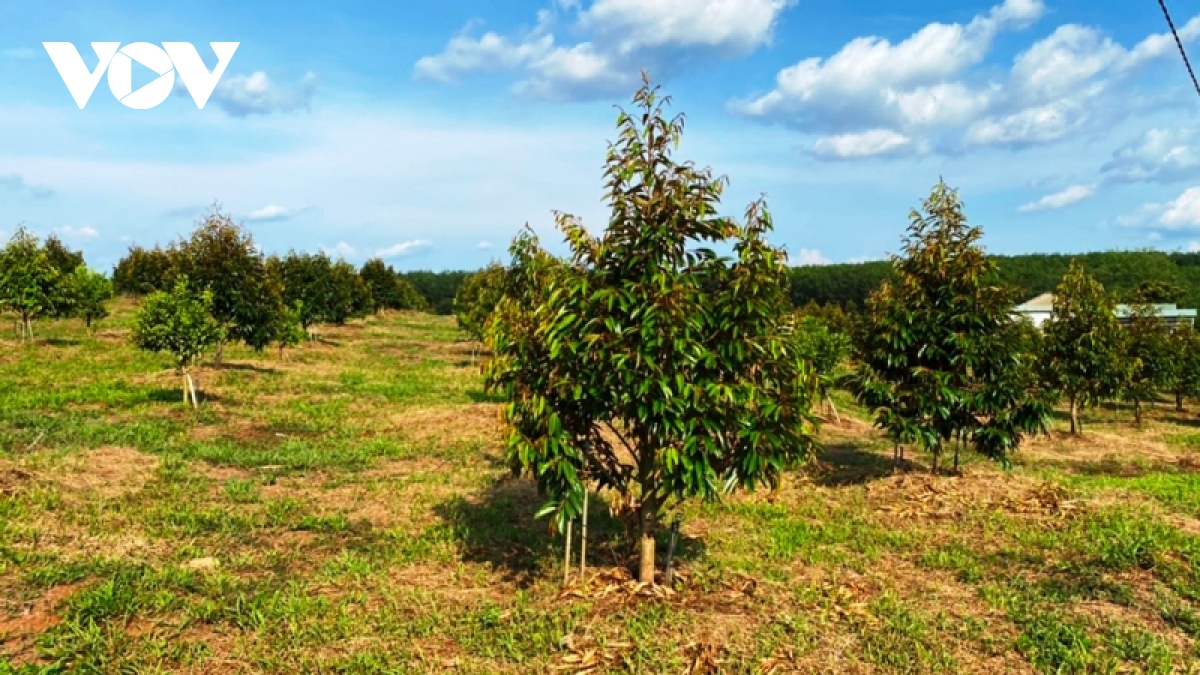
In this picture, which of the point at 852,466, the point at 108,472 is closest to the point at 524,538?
the point at 108,472

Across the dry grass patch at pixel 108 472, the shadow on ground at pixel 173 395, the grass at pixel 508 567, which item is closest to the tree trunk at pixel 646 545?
the grass at pixel 508 567

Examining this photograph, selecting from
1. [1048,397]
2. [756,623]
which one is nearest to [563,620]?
[756,623]

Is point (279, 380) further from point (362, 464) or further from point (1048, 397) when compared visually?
point (1048, 397)

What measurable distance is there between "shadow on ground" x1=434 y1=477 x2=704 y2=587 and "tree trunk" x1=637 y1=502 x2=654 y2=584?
0.54 metres

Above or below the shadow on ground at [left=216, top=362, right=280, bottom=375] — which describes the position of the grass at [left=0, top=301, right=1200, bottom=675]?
below

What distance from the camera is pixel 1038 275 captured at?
9100 centimetres

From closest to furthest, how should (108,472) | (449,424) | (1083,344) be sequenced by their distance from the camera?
(108,472) < (449,424) < (1083,344)

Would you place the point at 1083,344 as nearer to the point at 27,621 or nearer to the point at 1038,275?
the point at 27,621

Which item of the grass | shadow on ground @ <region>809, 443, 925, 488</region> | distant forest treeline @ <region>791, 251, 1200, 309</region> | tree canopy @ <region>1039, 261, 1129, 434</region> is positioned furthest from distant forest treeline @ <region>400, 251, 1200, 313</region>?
the grass

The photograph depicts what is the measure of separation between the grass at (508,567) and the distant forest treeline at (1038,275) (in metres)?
65.9

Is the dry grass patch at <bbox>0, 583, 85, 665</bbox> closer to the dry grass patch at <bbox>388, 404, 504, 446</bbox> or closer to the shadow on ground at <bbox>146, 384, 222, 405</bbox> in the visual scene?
the dry grass patch at <bbox>388, 404, 504, 446</bbox>

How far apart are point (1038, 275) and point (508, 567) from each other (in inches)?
3944

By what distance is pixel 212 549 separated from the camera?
8172 mm

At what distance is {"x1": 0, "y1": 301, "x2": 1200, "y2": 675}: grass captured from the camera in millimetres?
5848
